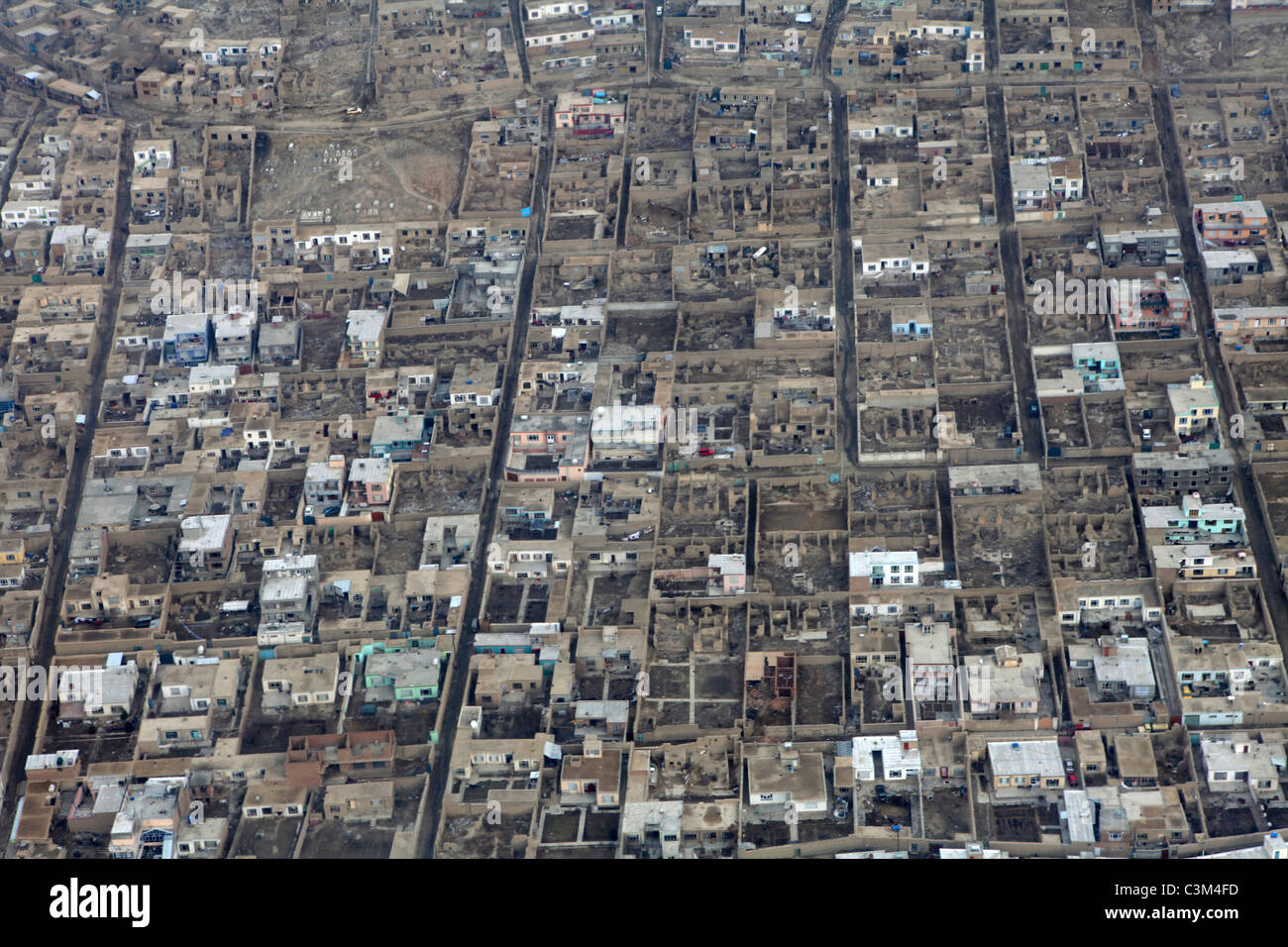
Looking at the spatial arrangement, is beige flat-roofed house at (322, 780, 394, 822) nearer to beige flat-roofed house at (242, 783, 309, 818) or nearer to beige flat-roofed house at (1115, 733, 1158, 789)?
beige flat-roofed house at (242, 783, 309, 818)

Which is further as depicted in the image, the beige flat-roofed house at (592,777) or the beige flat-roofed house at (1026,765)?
the beige flat-roofed house at (592,777)

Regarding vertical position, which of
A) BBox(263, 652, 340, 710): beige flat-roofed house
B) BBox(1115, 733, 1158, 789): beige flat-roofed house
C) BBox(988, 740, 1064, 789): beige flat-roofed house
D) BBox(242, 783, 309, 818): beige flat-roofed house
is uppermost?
BBox(1115, 733, 1158, 789): beige flat-roofed house

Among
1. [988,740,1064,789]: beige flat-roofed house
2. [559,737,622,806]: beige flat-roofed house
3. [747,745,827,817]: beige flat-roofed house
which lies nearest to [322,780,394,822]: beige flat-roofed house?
[559,737,622,806]: beige flat-roofed house

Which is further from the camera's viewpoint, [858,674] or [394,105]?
[394,105]

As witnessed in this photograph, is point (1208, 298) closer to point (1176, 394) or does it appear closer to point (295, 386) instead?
point (1176, 394)

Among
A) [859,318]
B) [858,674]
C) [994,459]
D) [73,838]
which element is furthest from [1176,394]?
[73,838]

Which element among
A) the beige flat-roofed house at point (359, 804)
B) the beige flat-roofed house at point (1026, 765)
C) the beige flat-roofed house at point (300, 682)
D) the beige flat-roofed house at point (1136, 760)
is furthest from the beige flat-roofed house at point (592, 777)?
the beige flat-roofed house at point (1136, 760)

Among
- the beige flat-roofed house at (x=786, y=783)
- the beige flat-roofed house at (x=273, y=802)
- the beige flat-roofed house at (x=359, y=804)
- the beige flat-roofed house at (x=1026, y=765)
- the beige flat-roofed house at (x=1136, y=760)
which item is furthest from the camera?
the beige flat-roofed house at (x=273, y=802)

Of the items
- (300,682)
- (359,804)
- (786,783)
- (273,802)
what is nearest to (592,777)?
(786,783)

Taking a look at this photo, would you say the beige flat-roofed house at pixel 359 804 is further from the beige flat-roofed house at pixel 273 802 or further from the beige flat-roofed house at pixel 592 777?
the beige flat-roofed house at pixel 592 777

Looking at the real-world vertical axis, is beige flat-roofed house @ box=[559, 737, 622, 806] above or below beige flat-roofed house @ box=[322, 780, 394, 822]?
above

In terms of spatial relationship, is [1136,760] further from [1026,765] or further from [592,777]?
[592,777]
